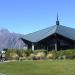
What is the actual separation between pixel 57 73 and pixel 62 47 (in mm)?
39358

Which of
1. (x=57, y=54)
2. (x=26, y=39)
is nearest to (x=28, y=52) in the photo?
(x=57, y=54)

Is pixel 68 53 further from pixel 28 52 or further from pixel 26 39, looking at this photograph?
pixel 26 39

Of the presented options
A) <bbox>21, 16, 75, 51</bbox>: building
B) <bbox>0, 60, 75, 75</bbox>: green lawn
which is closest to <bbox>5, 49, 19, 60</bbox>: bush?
<bbox>21, 16, 75, 51</bbox>: building

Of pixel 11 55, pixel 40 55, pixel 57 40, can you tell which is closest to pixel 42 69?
pixel 40 55

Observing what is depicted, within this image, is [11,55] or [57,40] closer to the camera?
[11,55]

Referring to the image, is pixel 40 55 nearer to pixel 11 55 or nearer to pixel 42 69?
pixel 11 55

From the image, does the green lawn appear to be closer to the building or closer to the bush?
the bush

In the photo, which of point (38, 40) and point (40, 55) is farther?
point (38, 40)

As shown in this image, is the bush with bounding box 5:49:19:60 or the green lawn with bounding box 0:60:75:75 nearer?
the green lawn with bounding box 0:60:75:75

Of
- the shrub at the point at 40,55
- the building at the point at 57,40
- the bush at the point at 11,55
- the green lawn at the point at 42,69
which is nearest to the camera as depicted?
the green lawn at the point at 42,69

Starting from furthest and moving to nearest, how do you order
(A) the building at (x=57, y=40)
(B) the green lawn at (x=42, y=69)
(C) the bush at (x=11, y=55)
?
(A) the building at (x=57, y=40)
(C) the bush at (x=11, y=55)
(B) the green lawn at (x=42, y=69)

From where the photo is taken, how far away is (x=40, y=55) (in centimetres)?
4872

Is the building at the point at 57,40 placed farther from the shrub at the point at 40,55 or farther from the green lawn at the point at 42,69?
the green lawn at the point at 42,69

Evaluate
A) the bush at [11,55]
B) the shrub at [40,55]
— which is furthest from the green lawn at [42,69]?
the bush at [11,55]
